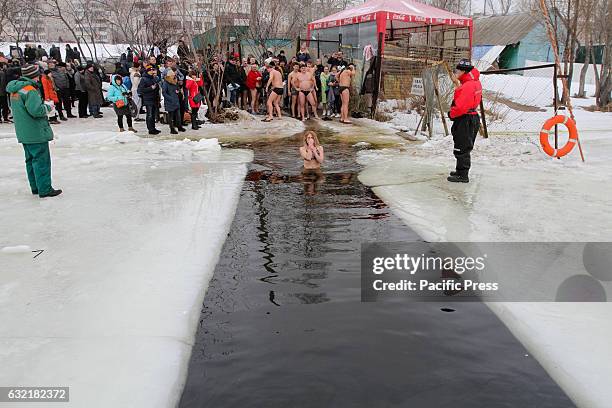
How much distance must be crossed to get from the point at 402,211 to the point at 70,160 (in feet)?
20.9

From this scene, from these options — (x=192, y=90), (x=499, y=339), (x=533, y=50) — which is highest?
(x=533, y=50)

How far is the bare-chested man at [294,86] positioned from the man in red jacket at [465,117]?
7.61 m

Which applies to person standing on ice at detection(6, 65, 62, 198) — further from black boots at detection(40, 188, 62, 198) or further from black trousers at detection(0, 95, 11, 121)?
black trousers at detection(0, 95, 11, 121)

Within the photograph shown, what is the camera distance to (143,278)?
433 cm

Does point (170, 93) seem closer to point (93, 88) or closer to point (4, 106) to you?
point (93, 88)

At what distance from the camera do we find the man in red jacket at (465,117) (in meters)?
7.45

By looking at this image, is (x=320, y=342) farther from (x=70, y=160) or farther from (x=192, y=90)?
(x=192, y=90)

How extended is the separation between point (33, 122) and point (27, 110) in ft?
0.53

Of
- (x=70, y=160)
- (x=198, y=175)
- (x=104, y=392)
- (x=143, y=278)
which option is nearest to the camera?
(x=104, y=392)

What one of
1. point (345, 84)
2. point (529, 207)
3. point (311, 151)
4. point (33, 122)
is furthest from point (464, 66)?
point (345, 84)

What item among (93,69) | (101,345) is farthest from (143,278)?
(93,69)

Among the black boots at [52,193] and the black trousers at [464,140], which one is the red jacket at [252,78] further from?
the black boots at [52,193]

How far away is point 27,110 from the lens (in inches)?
255
